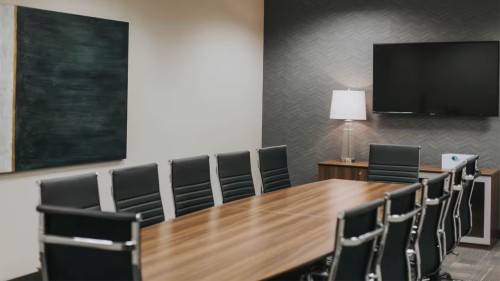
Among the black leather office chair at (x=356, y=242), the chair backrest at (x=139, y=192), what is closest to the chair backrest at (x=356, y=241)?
the black leather office chair at (x=356, y=242)

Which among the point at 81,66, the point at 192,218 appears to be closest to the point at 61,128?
the point at 81,66

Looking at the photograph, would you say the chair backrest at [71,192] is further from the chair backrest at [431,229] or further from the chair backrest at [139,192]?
the chair backrest at [431,229]

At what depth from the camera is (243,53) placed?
7238 millimetres

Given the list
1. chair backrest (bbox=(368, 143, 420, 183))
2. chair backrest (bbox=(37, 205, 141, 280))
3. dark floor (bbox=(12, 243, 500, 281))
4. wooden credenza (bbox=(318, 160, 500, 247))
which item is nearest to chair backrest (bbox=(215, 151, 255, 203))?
chair backrest (bbox=(368, 143, 420, 183))

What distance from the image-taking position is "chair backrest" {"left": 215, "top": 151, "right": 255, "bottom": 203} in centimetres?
448

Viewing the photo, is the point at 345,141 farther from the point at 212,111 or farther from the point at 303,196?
the point at 303,196

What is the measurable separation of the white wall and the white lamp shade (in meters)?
1.22

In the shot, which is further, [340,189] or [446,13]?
[446,13]

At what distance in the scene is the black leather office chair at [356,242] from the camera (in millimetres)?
2279

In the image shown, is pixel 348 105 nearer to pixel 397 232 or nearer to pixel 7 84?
pixel 7 84

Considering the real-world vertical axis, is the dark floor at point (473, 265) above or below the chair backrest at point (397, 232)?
below

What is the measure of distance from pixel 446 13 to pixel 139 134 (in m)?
3.58

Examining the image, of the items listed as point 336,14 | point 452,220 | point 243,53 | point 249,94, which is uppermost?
point 336,14

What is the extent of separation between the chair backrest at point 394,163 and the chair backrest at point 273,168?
93cm
